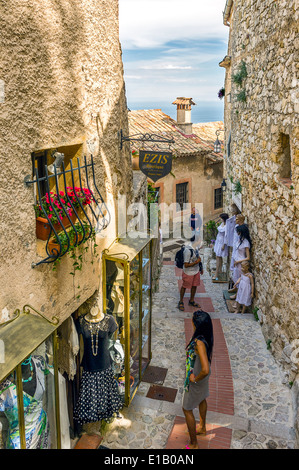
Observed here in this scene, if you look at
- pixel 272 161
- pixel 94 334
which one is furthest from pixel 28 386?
pixel 272 161

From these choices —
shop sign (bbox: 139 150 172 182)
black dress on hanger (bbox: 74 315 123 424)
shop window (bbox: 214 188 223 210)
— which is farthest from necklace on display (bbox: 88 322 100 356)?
shop window (bbox: 214 188 223 210)

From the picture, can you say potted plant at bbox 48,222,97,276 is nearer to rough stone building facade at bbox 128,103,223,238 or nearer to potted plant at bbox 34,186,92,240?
potted plant at bbox 34,186,92,240

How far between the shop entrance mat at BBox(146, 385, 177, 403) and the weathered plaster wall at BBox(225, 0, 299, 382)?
157 centimetres

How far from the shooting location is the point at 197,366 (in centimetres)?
443

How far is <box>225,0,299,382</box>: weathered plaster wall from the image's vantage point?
17.7ft

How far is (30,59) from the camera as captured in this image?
3.16m

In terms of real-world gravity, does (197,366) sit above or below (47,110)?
below

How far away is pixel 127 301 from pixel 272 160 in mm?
3338

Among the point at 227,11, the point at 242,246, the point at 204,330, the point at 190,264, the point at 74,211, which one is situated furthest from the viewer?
the point at 227,11

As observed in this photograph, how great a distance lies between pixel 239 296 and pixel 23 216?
18.3 feet

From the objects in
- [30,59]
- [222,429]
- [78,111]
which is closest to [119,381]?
[222,429]

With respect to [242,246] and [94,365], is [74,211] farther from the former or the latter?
[242,246]

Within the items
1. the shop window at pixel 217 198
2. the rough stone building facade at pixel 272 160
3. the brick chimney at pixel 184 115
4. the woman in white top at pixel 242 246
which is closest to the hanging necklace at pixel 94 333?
the rough stone building facade at pixel 272 160

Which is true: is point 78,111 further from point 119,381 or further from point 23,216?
point 119,381
